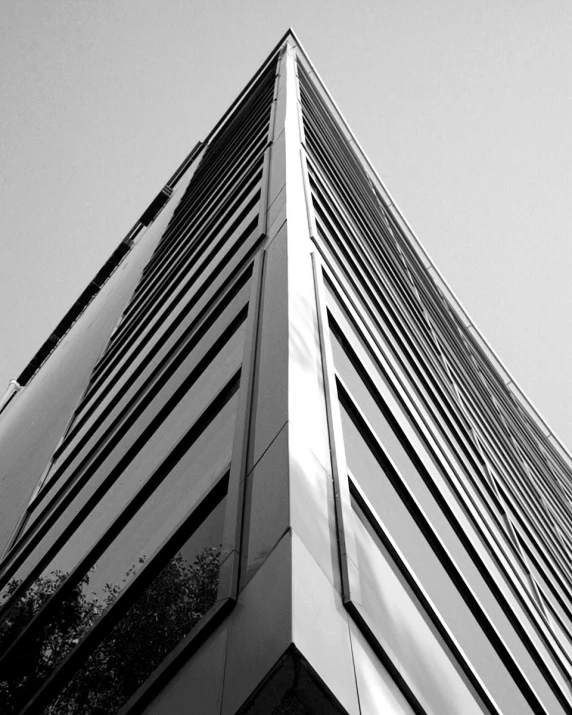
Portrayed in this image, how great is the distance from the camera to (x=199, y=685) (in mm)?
2779

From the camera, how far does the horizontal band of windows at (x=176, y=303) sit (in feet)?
26.9

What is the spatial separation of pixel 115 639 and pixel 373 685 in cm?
173

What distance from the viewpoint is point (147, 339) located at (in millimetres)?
9805

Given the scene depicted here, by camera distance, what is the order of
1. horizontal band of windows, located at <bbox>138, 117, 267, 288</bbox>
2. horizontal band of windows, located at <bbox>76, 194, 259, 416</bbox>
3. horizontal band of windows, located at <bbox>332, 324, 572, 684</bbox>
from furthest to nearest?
horizontal band of windows, located at <bbox>138, 117, 267, 288</bbox> < horizontal band of windows, located at <bbox>76, 194, 259, 416</bbox> < horizontal band of windows, located at <bbox>332, 324, 572, 684</bbox>

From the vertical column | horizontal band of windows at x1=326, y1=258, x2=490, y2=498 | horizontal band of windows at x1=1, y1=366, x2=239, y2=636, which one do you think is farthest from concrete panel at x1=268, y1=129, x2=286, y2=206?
horizontal band of windows at x1=1, y1=366, x2=239, y2=636

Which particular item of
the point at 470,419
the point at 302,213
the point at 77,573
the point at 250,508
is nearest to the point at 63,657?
the point at 77,573

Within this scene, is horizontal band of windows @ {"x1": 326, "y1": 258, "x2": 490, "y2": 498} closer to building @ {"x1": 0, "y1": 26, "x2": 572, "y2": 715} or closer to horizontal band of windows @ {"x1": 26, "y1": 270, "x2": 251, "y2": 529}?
building @ {"x1": 0, "y1": 26, "x2": 572, "y2": 715}

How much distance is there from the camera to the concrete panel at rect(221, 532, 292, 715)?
2.51 m

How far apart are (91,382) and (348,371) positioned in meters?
7.69

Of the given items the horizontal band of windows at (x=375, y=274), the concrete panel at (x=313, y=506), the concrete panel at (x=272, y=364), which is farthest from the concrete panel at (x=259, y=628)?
the horizontal band of windows at (x=375, y=274)

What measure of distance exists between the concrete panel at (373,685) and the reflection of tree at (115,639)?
28.5 inches

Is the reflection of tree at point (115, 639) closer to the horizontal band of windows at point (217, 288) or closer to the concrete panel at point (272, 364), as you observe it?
the concrete panel at point (272, 364)

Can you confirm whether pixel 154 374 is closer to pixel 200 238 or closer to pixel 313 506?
pixel 313 506

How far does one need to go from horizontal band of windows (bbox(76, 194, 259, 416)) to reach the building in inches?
3.1
